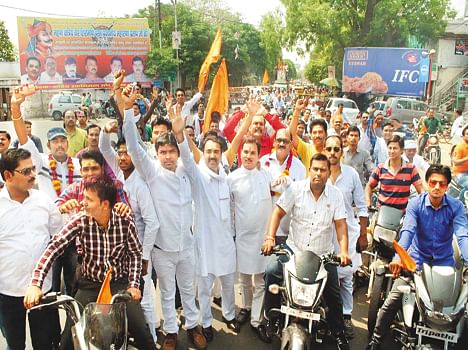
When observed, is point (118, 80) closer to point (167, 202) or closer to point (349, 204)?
point (167, 202)

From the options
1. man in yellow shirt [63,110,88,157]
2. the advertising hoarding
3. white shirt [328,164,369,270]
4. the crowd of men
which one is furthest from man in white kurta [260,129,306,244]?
the advertising hoarding

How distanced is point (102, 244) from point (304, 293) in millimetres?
1361

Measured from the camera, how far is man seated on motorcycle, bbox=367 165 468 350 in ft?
11.1

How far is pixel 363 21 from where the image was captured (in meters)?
26.9

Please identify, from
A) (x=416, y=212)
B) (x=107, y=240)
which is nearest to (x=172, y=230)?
(x=107, y=240)

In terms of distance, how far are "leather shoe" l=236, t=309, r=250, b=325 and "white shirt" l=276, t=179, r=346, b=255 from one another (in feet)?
3.48

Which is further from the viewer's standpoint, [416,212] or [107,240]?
[416,212]

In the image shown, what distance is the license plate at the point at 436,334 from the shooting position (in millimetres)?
2811

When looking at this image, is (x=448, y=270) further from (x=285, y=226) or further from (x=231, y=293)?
(x=231, y=293)

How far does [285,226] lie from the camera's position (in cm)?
408

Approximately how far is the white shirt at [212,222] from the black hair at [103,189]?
1.11 m

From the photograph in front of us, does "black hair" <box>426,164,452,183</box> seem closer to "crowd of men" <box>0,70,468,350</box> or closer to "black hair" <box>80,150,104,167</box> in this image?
"crowd of men" <box>0,70,468,350</box>

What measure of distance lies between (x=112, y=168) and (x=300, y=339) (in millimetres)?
2243

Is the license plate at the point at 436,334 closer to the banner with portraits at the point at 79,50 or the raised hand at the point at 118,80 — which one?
the raised hand at the point at 118,80
